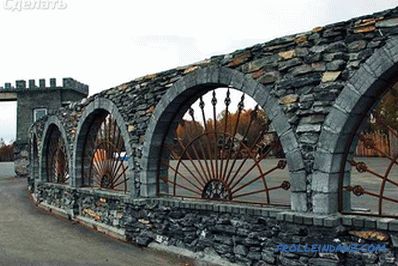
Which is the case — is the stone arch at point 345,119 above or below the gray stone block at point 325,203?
above

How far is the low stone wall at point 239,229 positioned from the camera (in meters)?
4.38

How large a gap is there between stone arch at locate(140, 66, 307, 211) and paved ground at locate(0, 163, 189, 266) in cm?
120

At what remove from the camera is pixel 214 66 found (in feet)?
19.8

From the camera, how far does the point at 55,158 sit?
13539 millimetres

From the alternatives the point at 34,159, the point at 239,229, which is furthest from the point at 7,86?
the point at 239,229

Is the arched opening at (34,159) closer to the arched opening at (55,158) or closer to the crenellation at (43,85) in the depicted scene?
the arched opening at (55,158)

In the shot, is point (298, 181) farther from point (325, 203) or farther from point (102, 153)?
point (102, 153)

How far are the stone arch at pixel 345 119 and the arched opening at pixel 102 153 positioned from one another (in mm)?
4899

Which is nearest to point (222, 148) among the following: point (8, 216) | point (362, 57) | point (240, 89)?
point (240, 89)

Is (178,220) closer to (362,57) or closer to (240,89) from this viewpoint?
(240,89)

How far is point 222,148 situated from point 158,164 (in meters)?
1.53

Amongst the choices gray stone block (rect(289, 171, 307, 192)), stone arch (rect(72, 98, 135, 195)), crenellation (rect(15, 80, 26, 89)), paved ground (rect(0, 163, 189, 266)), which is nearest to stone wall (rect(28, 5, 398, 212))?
gray stone block (rect(289, 171, 307, 192))

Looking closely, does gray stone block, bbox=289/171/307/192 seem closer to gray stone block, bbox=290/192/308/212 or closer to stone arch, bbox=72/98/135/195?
gray stone block, bbox=290/192/308/212

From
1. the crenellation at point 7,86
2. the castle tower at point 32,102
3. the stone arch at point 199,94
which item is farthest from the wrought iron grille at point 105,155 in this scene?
the crenellation at point 7,86
